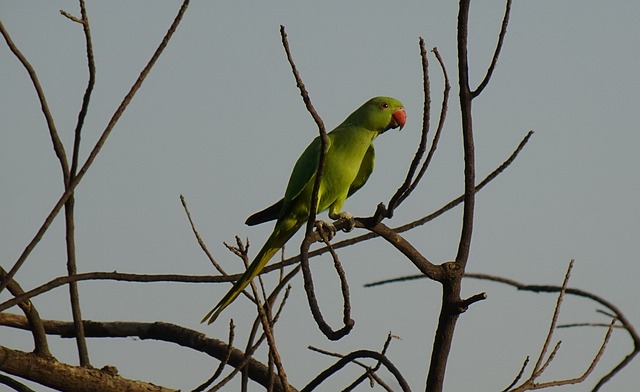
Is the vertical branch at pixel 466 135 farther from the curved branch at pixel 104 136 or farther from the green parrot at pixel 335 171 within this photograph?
the green parrot at pixel 335 171

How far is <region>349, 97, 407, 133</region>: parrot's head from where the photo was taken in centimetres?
477

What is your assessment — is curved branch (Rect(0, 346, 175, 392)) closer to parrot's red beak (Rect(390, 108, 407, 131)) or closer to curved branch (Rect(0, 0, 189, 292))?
curved branch (Rect(0, 0, 189, 292))

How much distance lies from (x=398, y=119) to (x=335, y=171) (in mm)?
820

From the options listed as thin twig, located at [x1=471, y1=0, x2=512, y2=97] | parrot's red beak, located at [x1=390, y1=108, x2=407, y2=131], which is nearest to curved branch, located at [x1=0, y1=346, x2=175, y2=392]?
thin twig, located at [x1=471, y1=0, x2=512, y2=97]

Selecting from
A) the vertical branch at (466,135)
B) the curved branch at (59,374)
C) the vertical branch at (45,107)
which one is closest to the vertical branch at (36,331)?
the curved branch at (59,374)

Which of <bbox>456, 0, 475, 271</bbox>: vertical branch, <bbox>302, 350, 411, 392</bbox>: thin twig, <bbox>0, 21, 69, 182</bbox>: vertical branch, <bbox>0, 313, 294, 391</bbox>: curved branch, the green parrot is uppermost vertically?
the green parrot

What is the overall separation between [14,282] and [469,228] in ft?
5.30

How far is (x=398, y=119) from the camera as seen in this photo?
495 cm

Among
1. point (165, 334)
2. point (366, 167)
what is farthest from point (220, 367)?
point (366, 167)

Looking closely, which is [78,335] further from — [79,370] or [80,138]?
[80,138]

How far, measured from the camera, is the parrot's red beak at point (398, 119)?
194 inches

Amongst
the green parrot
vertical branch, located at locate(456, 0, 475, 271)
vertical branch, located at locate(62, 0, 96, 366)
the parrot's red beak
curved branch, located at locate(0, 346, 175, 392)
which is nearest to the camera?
vertical branch, located at locate(456, 0, 475, 271)

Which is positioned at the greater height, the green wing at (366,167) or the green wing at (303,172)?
the green wing at (366,167)

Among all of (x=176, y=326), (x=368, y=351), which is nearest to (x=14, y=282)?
(x=176, y=326)
